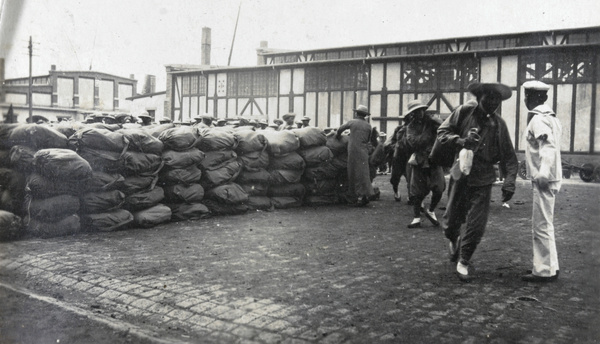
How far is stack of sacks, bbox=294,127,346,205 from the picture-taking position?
10109 millimetres

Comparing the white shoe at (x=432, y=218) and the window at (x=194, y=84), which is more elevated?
the window at (x=194, y=84)

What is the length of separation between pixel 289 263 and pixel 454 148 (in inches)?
81.4

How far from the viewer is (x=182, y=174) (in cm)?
819

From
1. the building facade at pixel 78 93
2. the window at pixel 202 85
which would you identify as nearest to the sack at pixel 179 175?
the window at pixel 202 85

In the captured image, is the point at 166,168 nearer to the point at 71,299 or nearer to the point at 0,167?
the point at 0,167

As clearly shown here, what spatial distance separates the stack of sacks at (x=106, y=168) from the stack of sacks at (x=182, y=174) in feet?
1.70

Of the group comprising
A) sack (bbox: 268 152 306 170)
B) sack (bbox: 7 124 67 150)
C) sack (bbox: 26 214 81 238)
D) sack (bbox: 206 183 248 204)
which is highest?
sack (bbox: 7 124 67 150)

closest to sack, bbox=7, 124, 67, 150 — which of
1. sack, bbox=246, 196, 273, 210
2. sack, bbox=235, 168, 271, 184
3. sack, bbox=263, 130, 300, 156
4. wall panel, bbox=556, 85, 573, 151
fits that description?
sack, bbox=235, 168, 271, 184

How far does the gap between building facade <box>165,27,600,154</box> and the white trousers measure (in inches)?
621

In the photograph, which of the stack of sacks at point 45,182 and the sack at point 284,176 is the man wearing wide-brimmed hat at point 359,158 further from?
the stack of sacks at point 45,182

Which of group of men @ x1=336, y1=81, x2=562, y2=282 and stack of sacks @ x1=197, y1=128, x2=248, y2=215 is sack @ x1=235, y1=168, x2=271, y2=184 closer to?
stack of sacks @ x1=197, y1=128, x2=248, y2=215

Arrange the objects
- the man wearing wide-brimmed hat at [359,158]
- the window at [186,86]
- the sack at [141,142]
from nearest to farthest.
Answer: the sack at [141,142] → the man wearing wide-brimmed hat at [359,158] → the window at [186,86]

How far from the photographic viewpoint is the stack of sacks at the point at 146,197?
755 cm

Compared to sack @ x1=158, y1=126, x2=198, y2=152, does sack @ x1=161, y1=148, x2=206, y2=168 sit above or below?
below
